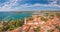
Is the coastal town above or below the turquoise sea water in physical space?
below

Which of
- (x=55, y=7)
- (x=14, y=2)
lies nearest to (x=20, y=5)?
(x=14, y=2)

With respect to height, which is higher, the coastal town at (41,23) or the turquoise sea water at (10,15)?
the turquoise sea water at (10,15)

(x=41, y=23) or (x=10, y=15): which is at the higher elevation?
(x=10, y=15)

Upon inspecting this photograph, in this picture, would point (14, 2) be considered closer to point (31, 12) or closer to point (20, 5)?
point (20, 5)

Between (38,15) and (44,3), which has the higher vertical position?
(44,3)

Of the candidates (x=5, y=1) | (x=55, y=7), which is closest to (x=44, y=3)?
(x=55, y=7)

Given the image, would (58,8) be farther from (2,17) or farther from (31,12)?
(2,17)

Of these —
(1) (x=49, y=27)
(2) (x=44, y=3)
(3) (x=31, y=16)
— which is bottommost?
(1) (x=49, y=27)
